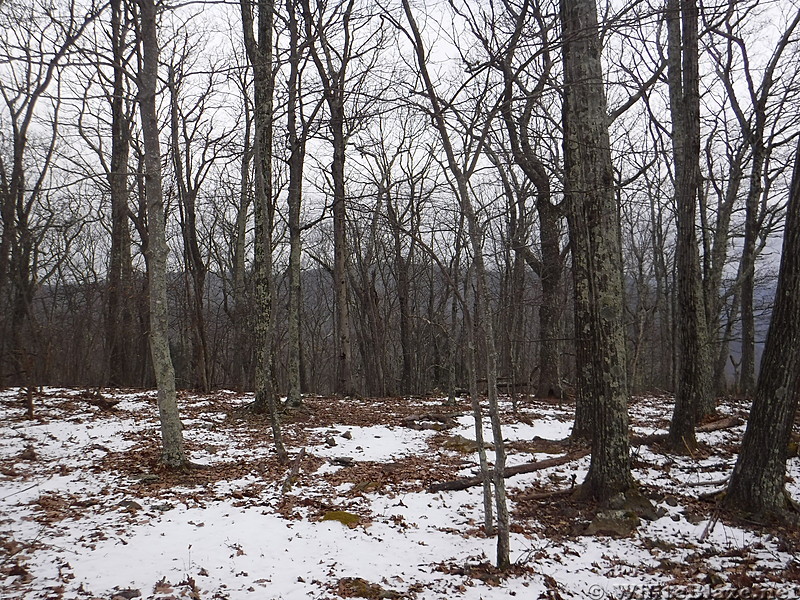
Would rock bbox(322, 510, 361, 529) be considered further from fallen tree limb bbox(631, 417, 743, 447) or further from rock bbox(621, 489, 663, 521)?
fallen tree limb bbox(631, 417, 743, 447)

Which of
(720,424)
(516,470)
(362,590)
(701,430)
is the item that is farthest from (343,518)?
(720,424)

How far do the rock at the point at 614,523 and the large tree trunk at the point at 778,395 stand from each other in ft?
3.47

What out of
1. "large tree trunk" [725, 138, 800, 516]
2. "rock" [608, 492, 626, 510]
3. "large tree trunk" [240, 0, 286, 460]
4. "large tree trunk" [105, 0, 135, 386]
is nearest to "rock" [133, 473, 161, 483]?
"large tree trunk" [240, 0, 286, 460]

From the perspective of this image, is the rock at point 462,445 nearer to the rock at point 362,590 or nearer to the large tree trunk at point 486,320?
the large tree trunk at point 486,320

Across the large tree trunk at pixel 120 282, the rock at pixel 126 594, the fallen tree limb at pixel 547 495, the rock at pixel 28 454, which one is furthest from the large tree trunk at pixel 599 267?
the large tree trunk at pixel 120 282

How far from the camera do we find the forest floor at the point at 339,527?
12.8 ft

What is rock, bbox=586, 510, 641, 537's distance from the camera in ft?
16.2

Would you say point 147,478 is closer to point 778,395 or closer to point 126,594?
point 126,594

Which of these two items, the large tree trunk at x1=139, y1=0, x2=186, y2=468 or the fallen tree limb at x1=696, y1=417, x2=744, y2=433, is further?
the fallen tree limb at x1=696, y1=417, x2=744, y2=433

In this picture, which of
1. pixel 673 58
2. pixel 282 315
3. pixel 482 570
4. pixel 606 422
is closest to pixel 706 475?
pixel 606 422

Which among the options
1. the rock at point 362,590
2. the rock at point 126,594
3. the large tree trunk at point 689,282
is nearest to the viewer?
the rock at point 126,594

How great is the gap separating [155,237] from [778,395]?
7309 millimetres

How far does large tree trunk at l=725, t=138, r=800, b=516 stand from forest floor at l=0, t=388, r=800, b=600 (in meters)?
0.39

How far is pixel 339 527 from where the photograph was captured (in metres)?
5.15
